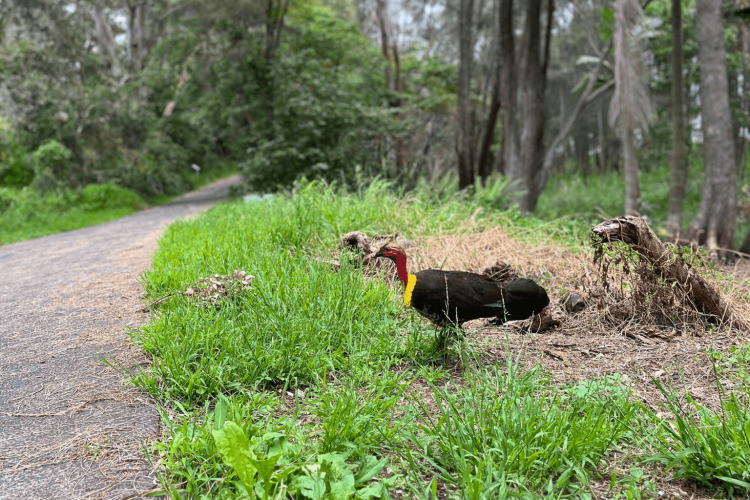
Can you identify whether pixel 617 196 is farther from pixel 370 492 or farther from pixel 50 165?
pixel 370 492

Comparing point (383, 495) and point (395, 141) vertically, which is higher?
point (395, 141)

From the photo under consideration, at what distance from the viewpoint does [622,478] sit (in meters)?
1.93

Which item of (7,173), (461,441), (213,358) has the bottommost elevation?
(461,441)

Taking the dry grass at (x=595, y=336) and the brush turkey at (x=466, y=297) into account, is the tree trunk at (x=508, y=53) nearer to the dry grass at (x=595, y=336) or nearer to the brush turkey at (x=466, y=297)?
the dry grass at (x=595, y=336)

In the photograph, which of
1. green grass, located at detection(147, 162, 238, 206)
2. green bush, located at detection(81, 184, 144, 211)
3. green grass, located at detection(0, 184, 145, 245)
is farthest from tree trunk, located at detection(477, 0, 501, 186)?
green grass, located at detection(147, 162, 238, 206)

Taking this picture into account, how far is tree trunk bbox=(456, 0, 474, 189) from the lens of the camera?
36.5 feet

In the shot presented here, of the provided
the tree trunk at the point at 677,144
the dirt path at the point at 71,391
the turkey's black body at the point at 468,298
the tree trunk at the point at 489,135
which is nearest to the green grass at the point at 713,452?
the turkey's black body at the point at 468,298

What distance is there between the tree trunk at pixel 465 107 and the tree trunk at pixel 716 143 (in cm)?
Answer: 422

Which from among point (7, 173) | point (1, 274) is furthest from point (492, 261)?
point (7, 173)

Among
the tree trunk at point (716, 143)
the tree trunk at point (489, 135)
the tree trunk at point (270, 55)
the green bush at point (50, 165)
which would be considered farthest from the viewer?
the tree trunk at point (270, 55)

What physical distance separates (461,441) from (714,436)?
0.95 metres

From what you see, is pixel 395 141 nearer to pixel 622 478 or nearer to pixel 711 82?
pixel 711 82

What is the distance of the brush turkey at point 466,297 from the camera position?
2.60 metres

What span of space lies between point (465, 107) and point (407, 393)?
33.2 ft
